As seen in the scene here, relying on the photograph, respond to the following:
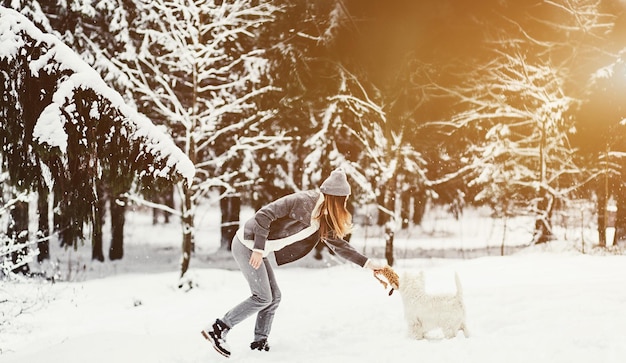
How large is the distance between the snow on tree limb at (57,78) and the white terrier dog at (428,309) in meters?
2.70

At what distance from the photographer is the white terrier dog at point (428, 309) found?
5578 mm

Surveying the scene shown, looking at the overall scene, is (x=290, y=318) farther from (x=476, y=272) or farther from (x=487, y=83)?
(x=487, y=83)

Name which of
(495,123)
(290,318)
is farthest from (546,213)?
(290,318)

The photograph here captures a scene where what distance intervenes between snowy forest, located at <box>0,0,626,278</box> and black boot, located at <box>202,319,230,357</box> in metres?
8.54

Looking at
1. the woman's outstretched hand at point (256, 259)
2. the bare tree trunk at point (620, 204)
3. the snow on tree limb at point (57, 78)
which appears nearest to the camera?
the snow on tree limb at point (57, 78)

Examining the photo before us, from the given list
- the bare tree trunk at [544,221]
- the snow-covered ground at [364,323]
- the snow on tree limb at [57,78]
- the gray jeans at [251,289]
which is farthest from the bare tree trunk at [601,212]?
the snow on tree limb at [57,78]

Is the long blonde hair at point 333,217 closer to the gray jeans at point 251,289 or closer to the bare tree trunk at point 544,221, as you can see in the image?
the gray jeans at point 251,289

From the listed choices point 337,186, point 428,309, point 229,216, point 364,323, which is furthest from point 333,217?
point 229,216

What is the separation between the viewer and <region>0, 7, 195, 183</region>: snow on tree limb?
4654 mm

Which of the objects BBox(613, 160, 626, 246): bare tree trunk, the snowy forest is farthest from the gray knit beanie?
BBox(613, 160, 626, 246): bare tree trunk

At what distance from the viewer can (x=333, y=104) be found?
17953 mm

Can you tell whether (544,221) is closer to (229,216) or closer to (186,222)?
(186,222)

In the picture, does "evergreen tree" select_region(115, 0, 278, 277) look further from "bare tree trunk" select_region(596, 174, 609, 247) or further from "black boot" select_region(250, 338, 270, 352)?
"bare tree trunk" select_region(596, 174, 609, 247)

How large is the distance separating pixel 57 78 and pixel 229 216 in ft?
57.9
